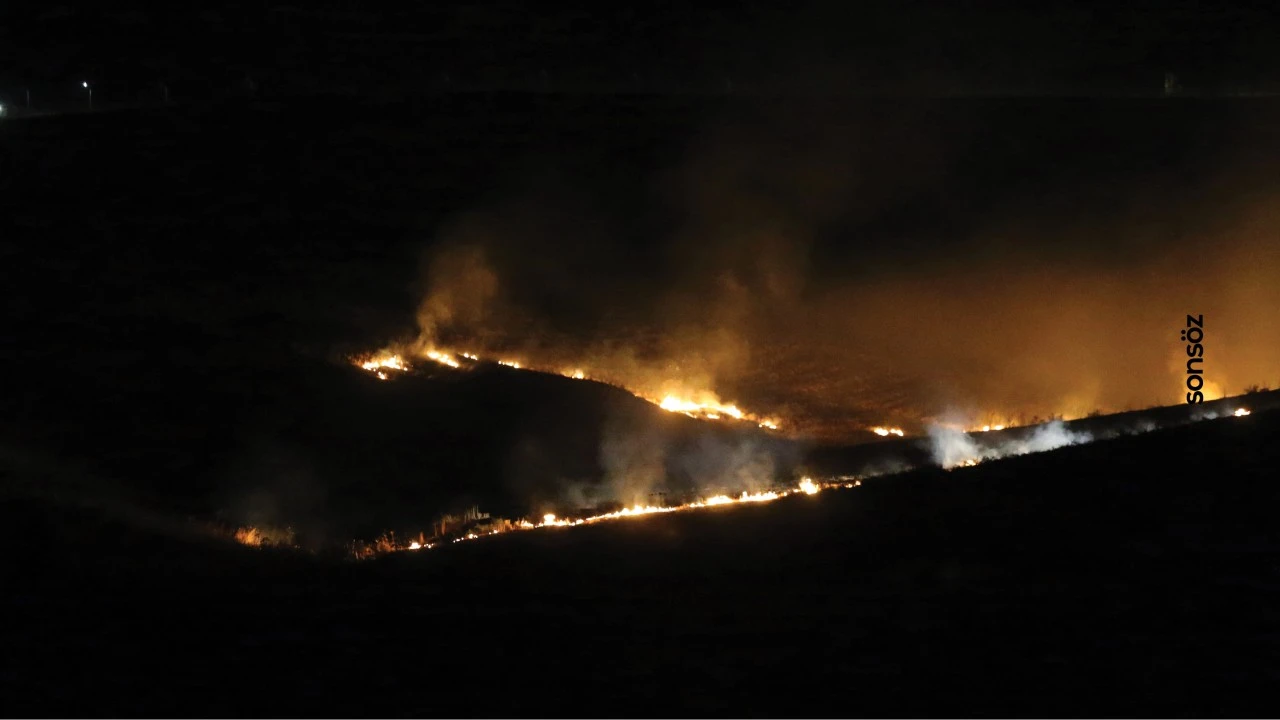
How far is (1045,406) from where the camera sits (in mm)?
21734

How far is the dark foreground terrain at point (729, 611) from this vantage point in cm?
899

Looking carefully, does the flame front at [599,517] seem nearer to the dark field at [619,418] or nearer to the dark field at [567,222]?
the dark field at [619,418]

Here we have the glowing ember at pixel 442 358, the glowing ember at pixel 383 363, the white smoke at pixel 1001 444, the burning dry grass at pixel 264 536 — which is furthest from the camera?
the glowing ember at pixel 442 358

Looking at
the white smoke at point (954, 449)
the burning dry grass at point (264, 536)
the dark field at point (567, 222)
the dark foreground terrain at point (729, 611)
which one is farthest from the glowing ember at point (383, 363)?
the white smoke at point (954, 449)

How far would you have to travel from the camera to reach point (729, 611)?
10336mm

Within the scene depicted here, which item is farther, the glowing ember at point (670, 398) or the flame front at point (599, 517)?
the glowing ember at point (670, 398)

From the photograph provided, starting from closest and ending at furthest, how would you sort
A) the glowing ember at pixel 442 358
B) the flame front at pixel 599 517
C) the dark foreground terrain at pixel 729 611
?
the dark foreground terrain at pixel 729 611, the flame front at pixel 599 517, the glowing ember at pixel 442 358

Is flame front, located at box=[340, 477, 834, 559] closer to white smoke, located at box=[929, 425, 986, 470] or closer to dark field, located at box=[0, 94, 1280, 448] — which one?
white smoke, located at box=[929, 425, 986, 470]

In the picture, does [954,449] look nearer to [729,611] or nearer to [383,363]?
[729,611]

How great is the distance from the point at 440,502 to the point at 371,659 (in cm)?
519

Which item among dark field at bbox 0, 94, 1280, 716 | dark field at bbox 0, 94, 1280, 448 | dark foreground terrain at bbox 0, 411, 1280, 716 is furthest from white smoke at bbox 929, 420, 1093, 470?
dark field at bbox 0, 94, 1280, 448

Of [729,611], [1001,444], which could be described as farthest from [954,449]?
[729,611]

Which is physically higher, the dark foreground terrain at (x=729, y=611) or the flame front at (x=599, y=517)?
the flame front at (x=599, y=517)

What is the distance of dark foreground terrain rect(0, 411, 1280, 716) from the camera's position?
8.99 meters
